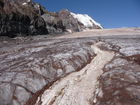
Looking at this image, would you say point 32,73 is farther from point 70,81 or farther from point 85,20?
point 85,20

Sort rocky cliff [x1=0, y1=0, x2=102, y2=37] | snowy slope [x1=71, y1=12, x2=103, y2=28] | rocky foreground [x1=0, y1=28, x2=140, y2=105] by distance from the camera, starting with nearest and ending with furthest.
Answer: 1. rocky foreground [x1=0, y1=28, x2=140, y2=105]
2. rocky cliff [x1=0, y1=0, x2=102, y2=37]
3. snowy slope [x1=71, y1=12, x2=103, y2=28]

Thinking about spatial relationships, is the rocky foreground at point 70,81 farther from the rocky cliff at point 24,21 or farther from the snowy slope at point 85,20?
the snowy slope at point 85,20

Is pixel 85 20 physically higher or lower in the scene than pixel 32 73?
higher

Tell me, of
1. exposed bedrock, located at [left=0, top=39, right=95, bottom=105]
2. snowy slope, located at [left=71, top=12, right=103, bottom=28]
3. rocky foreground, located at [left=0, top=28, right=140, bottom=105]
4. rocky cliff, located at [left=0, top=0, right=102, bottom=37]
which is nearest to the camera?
rocky foreground, located at [left=0, top=28, right=140, bottom=105]

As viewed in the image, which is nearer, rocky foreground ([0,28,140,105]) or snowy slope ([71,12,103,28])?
rocky foreground ([0,28,140,105])

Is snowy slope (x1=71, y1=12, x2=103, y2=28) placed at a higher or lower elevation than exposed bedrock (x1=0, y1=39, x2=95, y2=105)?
higher

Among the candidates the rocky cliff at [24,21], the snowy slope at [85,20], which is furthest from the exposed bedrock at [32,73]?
the snowy slope at [85,20]

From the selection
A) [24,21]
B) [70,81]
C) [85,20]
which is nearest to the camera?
[70,81]

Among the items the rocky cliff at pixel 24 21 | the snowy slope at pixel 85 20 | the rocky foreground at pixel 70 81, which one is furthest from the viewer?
the snowy slope at pixel 85 20

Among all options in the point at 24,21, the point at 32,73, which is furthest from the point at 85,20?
the point at 32,73

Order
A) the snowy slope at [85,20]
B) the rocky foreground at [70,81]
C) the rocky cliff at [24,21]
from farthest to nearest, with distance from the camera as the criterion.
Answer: the snowy slope at [85,20] → the rocky cliff at [24,21] → the rocky foreground at [70,81]

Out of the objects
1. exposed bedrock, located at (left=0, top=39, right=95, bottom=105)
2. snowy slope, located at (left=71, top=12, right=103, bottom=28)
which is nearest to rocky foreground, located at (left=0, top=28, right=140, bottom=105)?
exposed bedrock, located at (left=0, top=39, right=95, bottom=105)

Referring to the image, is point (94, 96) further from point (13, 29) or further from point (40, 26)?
point (40, 26)

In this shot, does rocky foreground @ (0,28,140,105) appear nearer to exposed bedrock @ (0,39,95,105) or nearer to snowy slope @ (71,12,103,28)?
exposed bedrock @ (0,39,95,105)
